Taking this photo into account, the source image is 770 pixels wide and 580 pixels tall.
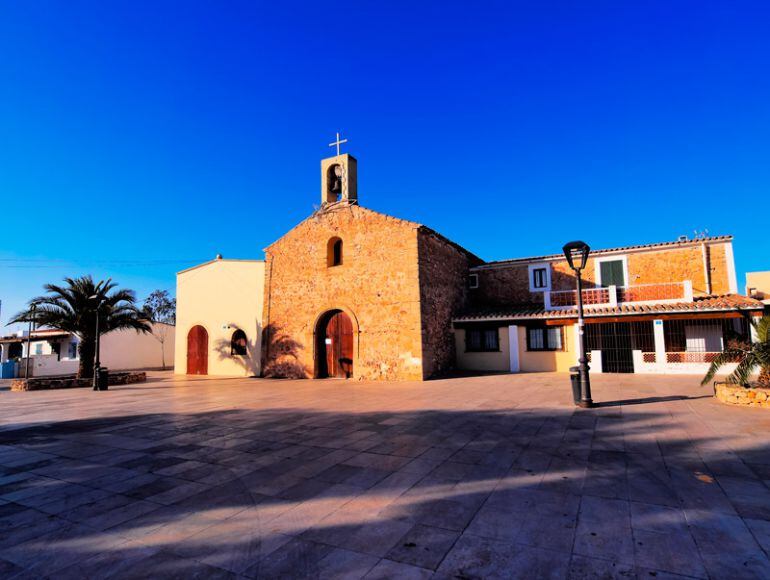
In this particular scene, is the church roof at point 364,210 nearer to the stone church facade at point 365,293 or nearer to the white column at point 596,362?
the stone church facade at point 365,293

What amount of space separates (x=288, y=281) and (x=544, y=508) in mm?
16049

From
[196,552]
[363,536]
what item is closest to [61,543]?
[196,552]

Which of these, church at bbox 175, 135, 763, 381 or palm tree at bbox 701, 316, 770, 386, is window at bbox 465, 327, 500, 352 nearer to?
church at bbox 175, 135, 763, 381

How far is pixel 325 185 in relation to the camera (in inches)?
721

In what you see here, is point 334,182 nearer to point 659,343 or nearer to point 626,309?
point 626,309

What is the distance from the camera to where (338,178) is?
18.5 metres

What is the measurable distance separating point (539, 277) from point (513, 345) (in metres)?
4.25

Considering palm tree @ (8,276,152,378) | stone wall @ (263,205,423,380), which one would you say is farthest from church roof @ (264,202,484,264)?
palm tree @ (8,276,152,378)

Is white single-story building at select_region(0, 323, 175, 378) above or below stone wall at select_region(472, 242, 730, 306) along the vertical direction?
below

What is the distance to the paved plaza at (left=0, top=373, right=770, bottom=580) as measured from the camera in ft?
9.23

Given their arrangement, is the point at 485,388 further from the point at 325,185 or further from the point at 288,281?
the point at 325,185

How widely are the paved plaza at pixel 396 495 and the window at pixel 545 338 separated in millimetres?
8371

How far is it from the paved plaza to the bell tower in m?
12.0

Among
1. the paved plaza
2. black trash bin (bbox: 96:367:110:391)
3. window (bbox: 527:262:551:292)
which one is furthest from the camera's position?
window (bbox: 527:262:551:292)
